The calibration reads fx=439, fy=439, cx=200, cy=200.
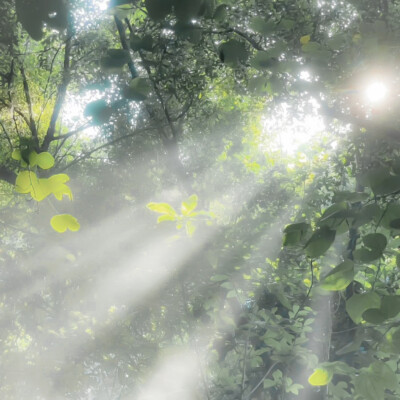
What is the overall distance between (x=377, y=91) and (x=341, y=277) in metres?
0.98

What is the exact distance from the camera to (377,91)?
5.43ft

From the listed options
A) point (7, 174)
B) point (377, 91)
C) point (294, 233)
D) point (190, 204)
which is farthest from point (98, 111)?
point (7, 174)

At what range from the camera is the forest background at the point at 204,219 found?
154 centimetres

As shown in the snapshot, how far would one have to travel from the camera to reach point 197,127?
209 inches

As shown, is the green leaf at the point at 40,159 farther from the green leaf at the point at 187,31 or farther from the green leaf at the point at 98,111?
the green leaf at the point at 187,31

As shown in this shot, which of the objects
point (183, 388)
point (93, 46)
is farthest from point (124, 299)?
point (93, 46)

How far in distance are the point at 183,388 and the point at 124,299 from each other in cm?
115

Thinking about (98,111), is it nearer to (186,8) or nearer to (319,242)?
(186,8)

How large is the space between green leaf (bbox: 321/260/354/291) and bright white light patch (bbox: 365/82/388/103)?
907 millimetres

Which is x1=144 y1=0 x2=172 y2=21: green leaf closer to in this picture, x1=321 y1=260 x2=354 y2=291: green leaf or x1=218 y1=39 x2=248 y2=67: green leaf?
x1=218 y1=39 x2=248 y2=67: green leaf

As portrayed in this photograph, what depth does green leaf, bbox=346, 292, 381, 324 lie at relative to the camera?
3.10 ft

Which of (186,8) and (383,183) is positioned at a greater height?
(186,8)

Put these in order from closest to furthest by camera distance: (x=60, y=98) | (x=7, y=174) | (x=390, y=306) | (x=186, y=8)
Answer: (x=186, y=8), (x=390, y=306), (x=7, y=174), (x=60, y=98)

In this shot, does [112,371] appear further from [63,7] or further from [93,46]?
[63,7]
